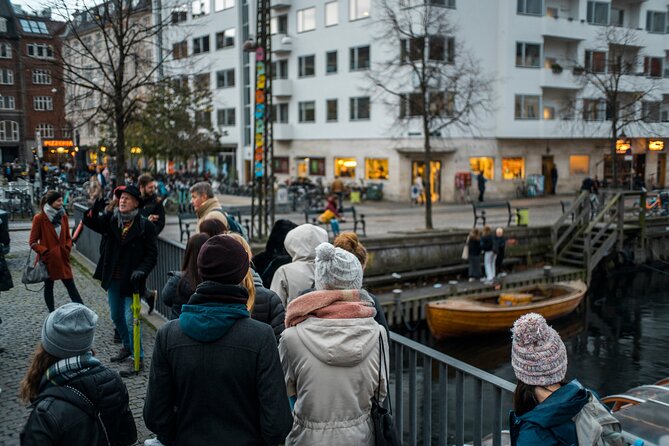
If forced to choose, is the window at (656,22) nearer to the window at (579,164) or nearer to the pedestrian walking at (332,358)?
the window at (579,164)

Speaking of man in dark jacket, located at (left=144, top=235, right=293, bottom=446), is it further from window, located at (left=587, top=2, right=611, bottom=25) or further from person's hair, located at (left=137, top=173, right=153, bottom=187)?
window, located at (left=587, top=2, right=611, bottom=25)

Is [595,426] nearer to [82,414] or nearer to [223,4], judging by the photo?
[82,414]

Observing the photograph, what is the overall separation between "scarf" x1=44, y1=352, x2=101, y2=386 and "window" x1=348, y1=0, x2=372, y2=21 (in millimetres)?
39345

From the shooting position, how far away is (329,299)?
3512 mm

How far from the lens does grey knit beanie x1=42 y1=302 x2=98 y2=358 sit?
A: 353cm

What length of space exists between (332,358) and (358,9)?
132 ft

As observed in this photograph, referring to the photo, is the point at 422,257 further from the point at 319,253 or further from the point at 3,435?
the point at 319,253

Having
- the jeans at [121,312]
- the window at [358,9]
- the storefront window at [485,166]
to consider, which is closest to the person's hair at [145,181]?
the jeans at [121,312]

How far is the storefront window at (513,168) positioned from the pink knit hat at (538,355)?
39.3m

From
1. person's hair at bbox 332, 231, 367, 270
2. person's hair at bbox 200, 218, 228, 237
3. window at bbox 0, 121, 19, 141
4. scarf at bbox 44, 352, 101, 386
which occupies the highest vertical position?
window at bbox 0, 121, 19, 141

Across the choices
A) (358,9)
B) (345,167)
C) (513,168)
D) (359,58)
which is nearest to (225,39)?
(358,9)

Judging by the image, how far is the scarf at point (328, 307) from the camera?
11.5 feet

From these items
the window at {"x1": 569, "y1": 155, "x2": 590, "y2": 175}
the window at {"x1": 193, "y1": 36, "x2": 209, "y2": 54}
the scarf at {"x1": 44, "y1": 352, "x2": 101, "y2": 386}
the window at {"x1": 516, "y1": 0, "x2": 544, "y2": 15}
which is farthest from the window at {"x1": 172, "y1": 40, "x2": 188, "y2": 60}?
the window at {"x1": 193, "y1": 36, "x2": 209, "y2": 54}

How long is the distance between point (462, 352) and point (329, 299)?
14.6 meters
